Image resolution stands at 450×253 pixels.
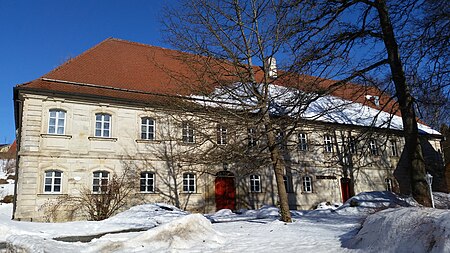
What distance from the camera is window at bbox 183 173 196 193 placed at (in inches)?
763

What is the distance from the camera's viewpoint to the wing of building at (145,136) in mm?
10852

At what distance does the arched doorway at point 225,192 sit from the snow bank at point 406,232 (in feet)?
46.4

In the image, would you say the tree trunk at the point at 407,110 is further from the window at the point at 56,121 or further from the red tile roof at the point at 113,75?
the window at the point at 56,121

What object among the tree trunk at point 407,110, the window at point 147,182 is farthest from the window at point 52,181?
the tree trunk at point 407,110

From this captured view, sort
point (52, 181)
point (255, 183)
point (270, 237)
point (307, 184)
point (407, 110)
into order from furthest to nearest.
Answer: point (307, 184) < point (255, 183) < point (52, 181) < point (407, 110) < point (270, 237)

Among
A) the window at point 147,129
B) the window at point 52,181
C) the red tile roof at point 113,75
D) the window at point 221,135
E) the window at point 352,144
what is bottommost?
the window at point 52,181

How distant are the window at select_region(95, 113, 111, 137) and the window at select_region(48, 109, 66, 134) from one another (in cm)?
156

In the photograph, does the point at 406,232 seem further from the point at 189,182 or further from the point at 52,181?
the point at 52,181

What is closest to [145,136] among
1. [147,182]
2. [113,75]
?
[147,182]

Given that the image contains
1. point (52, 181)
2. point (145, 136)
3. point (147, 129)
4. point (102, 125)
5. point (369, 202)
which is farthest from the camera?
point (147, 129)

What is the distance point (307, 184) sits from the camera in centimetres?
2350

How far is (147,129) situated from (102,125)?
7.80ft

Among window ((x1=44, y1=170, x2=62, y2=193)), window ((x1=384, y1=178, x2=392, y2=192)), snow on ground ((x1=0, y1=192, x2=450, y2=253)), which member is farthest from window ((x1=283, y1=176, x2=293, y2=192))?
window ((x1=44, y1=170, x2=62, y2=193))

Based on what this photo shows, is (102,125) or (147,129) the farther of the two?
(147,129)
